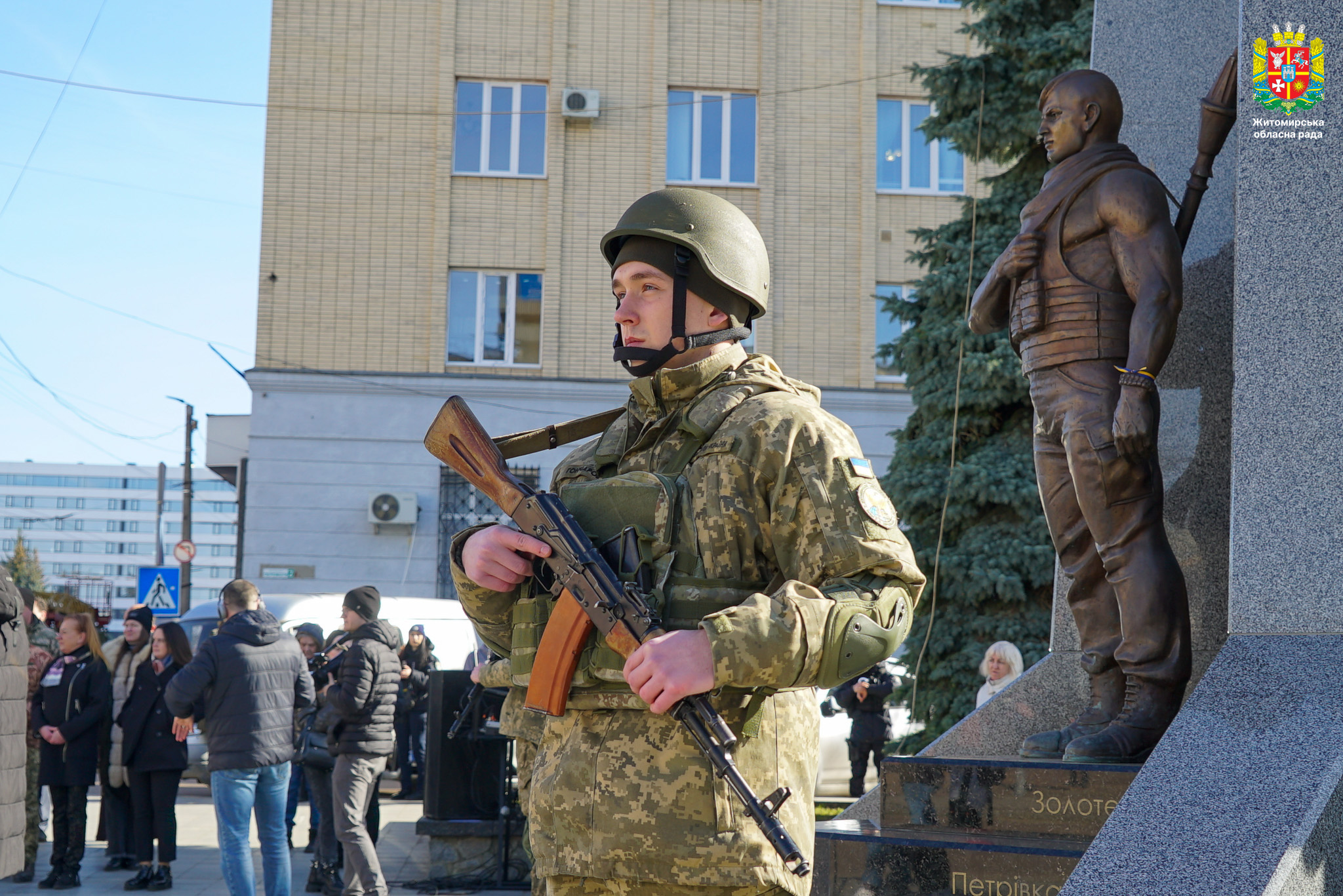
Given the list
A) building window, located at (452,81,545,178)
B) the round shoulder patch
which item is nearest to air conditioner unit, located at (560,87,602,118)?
building window, located at (452,81,545,178)

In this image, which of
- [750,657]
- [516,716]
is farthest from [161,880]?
[750,657]

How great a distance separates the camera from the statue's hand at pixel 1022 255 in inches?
199

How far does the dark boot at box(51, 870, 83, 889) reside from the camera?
8.91 meters

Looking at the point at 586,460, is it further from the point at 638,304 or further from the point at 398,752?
the point at 398,752

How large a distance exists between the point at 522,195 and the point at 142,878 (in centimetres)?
1386

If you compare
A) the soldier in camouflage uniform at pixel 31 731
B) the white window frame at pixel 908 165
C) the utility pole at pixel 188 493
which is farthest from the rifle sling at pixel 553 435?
the utility pole at pixel 188 493

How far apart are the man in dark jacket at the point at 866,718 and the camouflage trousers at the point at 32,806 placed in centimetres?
688

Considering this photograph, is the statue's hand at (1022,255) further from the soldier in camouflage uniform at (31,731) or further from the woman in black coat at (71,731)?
the woman in black coat at (71,731)

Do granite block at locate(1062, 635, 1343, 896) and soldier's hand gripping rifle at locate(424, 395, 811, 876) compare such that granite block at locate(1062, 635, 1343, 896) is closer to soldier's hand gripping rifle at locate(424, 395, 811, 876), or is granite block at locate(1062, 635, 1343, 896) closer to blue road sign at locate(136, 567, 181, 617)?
soldier's hand gripping rifle at locate(424, 395, 811, 876)

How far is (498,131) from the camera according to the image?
20750 mm

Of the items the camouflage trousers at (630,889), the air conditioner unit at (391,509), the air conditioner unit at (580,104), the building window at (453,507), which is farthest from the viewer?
the air conditioner unit at (580,104)

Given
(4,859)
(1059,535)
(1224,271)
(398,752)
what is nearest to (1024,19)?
(1224,271)

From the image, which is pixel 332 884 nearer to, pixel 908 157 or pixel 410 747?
pixel 410 747

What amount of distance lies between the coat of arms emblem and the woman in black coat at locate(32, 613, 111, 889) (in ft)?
26.3
